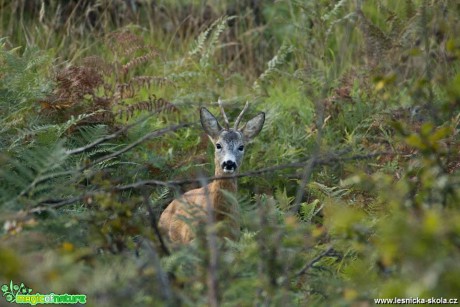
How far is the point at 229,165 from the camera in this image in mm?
7227

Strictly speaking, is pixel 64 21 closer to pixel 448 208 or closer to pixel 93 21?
pixel 93 21

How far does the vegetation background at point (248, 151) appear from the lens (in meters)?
3.73

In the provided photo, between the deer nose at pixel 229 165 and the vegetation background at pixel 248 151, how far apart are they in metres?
0.13

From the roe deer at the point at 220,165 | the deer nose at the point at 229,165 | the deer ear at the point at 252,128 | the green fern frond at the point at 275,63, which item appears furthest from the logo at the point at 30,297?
the green fern frond at the point at 275,63

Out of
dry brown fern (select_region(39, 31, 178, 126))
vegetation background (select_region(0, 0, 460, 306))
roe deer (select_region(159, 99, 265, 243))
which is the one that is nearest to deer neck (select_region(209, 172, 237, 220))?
roe deer (select_region(159, 99, 265, 243))

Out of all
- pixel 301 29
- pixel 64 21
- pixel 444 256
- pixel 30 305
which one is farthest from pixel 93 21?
pixel 444 256

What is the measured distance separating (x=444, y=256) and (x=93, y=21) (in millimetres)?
7867

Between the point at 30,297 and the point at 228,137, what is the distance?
3.84 m

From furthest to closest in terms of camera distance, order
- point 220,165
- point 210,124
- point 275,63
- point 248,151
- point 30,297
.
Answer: point 275,63, point 248,151, point 210,124, point 220,165, point 30,297

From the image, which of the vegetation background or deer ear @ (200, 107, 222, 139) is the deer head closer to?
deer ear @ (200, 107, 222, 139)

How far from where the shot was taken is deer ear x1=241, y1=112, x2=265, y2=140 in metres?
7.89

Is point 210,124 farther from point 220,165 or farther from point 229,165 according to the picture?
point 229,165

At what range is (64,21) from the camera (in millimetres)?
10461

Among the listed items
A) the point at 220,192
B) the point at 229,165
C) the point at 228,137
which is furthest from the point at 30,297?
the point at 228,137
